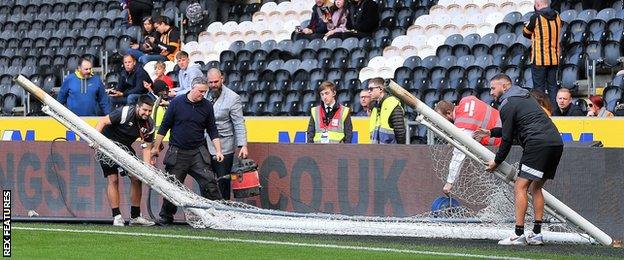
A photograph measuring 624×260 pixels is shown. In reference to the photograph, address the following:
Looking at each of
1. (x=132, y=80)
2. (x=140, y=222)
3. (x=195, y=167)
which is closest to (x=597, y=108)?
(x=195, y=167)

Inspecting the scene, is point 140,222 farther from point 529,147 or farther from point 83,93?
point 529,147

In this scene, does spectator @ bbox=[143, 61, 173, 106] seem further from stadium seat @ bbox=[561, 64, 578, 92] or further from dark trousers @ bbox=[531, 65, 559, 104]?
stadium seat @ bbox=[561, 64, 578, 92]

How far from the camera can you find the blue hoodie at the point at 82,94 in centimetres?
2259

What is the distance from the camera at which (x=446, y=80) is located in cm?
2225

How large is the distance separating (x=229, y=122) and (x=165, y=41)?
852 cm

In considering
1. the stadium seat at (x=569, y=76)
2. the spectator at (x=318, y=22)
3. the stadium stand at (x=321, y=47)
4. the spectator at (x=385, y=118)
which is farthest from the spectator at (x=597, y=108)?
the spectator at (x=318, y=22)

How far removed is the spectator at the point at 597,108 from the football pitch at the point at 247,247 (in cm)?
379

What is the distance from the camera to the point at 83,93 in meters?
22.7

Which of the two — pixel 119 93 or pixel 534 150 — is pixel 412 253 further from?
pixel 119 93

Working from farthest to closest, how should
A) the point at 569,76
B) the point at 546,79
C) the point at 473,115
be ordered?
the point at 569,76 → the point at 546,79 → the point at 473,115

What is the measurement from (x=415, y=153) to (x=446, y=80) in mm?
5226

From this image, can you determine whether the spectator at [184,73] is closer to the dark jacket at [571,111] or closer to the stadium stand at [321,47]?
the stadium stand at [321,47]

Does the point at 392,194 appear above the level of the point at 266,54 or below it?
below

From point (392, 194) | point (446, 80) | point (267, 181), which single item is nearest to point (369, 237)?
point (392, 194)
